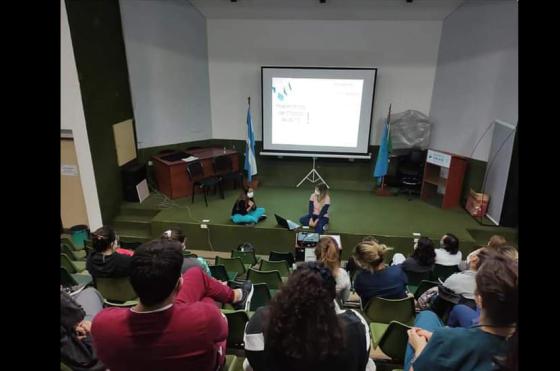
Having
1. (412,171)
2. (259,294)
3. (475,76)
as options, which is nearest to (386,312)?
(259,294)

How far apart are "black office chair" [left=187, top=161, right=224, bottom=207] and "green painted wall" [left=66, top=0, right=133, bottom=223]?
128 centimetres

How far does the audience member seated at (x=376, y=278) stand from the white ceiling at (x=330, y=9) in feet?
18.5

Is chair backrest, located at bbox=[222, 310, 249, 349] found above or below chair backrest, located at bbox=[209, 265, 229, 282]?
above

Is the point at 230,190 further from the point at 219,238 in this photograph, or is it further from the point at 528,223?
the point at 528,223

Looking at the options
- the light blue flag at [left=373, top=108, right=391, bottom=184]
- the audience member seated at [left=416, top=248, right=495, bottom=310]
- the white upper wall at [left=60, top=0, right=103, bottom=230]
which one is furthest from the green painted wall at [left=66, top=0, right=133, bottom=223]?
the audience member seated at [left=416, top=248, right=495, bottom=310]

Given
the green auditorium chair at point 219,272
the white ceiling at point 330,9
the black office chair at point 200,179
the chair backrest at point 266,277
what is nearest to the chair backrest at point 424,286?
the chair backrest at point 266,277

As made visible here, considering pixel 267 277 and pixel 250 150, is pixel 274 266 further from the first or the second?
pixel 250 150

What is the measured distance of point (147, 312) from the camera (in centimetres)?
135

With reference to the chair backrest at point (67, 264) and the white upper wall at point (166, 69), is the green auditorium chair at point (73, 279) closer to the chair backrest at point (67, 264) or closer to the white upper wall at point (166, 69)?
the chair backrest at point (67, 264)

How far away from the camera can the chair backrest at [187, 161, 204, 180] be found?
21.1 ft

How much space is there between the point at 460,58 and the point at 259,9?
13.3ft

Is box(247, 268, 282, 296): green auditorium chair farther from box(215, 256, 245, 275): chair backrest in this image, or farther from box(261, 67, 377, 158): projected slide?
box(261, 67, 377, 158): projected slide

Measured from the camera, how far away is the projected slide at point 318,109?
270 inches

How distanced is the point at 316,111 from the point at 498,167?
11.4 feet
